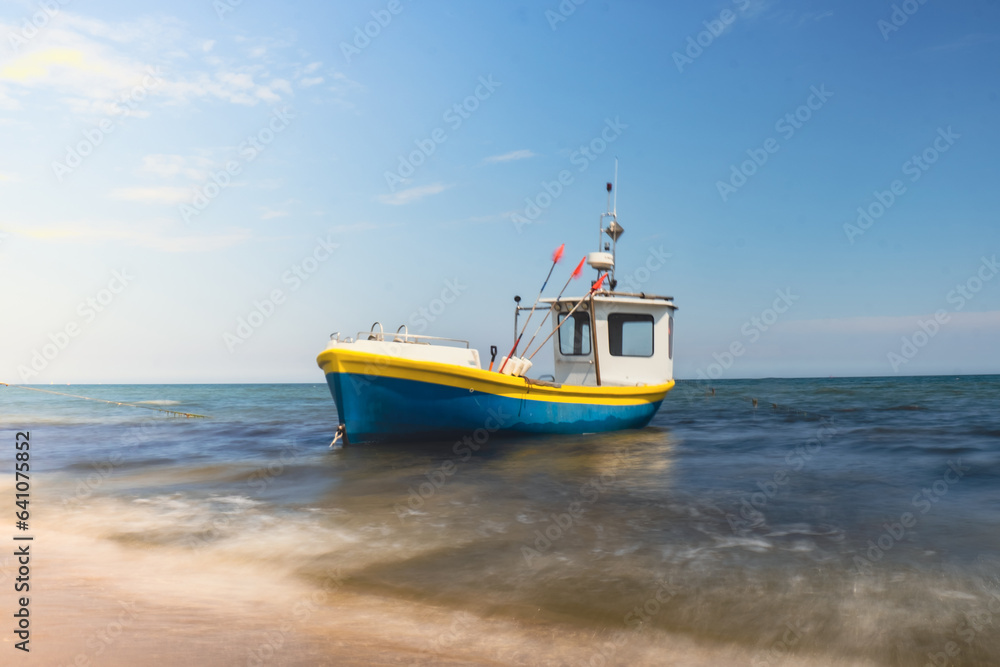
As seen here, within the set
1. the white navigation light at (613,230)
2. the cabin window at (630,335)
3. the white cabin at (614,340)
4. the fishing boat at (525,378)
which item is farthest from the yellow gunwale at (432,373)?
the white navigation light at (613,230)

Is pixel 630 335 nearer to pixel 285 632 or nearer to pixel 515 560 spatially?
pixel 515 560

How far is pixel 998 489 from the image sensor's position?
31.4 feet

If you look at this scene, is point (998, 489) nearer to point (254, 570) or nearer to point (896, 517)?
point (896, 517)

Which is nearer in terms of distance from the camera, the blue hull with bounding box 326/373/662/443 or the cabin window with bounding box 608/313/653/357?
the blue hull with bounding box 326/373/662/443

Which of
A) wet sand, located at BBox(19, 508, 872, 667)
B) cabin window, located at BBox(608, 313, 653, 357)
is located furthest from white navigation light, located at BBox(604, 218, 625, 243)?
wet sand, located at BBox(19, 508, 872, 667)

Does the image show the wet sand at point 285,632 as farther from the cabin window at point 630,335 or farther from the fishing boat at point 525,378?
the cabin window at point 630,335

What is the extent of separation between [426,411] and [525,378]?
2.13 metres

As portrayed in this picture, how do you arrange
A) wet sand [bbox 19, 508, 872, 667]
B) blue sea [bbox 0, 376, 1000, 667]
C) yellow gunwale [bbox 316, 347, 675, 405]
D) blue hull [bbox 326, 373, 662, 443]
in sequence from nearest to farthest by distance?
wet sand [bbox 19, 508, 872, 667]
blue sea [bbox 0, 376, 1000, 667]
yellow gunwale [bbox 316, 347, 675, 405]
blue hull [bbox 326, 373, 662, 443]

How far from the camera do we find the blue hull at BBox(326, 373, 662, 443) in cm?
1188

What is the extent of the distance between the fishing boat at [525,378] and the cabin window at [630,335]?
0.02 meters

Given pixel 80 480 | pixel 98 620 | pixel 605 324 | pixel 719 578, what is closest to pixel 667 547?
pixel 719 578

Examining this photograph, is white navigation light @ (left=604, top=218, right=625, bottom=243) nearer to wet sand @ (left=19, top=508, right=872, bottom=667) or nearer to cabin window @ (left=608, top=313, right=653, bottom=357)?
cabin window @ (left=608, top=313, right=653, bottom=357)

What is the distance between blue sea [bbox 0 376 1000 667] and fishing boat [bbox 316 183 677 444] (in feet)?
2.26

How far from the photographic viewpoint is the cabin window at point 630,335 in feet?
49.9
